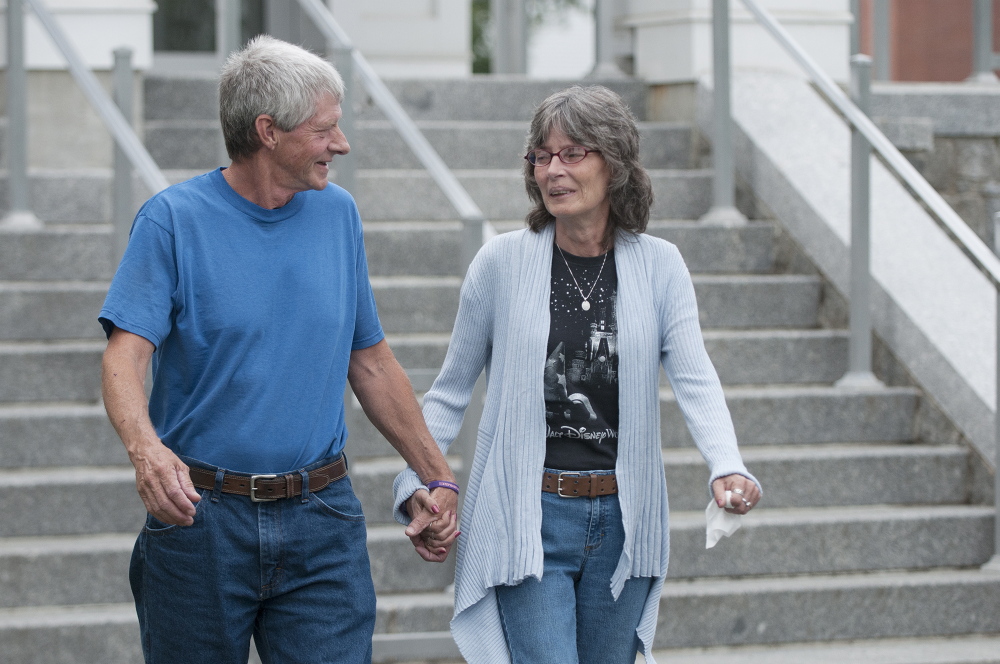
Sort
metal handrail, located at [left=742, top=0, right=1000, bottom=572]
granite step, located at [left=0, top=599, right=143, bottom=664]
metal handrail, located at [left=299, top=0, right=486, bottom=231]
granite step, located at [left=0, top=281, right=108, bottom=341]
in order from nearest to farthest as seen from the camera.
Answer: granite step, located at [left=0, top=599, right=143, bottom=664]
metal handrail, located at [left=299, top=0, right=486, bottom=231]
metal handrail, located at [left=742, top=0, right=1000, bottom=572]
granite step, located at [left=0, top=281, right=108, bottom=341]

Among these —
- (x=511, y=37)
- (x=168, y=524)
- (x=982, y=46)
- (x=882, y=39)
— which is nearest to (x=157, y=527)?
(x=168, y=524)

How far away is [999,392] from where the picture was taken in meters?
4.59

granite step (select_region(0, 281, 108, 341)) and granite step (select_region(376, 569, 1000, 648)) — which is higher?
granite step (select_region(0, 281, 108, 341))

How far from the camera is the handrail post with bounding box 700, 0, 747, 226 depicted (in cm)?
582

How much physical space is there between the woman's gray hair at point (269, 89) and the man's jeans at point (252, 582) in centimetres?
68

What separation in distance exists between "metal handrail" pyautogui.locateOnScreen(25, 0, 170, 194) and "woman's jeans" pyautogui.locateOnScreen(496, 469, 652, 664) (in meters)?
1.96

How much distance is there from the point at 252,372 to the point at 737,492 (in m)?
0.96

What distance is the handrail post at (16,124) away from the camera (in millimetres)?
5344

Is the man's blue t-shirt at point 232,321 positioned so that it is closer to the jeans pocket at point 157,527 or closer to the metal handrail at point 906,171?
the jeans pocket at point 157,527

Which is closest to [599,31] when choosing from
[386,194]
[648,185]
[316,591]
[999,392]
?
[386,194]

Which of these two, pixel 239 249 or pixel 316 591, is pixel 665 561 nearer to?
pixel 316 591

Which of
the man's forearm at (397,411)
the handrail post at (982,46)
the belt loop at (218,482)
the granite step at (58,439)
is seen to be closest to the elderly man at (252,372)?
the belt loop at (218,482)

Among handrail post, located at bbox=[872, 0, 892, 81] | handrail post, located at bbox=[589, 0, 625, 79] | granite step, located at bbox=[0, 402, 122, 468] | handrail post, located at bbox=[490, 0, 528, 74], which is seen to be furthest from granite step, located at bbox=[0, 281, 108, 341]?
handrail post, located at bbox=[872, 0, 892, 81]

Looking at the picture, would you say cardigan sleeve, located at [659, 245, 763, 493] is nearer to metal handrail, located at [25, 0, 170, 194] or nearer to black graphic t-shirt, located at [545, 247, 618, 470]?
black graphic t-shirt, located at [545, 247, 618, 470]
